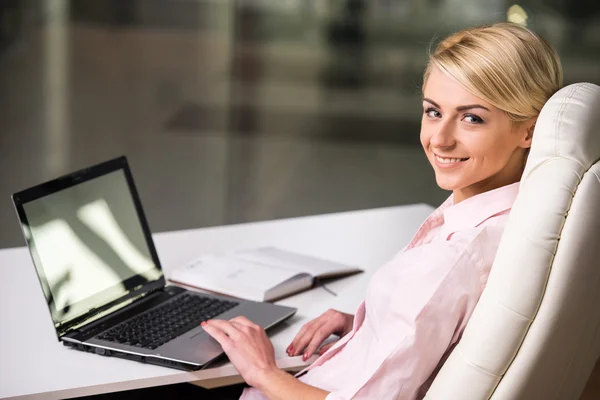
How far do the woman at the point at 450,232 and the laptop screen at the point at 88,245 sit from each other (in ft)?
1.08

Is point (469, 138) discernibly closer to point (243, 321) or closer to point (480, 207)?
point (480, 207)

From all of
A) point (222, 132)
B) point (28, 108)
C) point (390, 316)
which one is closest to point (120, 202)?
point (390, 316)

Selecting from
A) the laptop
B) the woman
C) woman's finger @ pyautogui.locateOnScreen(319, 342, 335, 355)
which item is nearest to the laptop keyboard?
the laptop

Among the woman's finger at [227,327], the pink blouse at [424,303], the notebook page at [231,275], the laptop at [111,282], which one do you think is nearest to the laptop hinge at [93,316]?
the laptop at [111,282]

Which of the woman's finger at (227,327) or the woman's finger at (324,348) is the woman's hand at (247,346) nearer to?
the woman's finger at (227,327)

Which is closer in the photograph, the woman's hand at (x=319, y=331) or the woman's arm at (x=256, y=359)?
the woman's arm at (x=256, y=359)

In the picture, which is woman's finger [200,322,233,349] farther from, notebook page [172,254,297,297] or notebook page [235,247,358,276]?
notebook page [235,247,358,276]

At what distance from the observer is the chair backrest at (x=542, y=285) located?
126 cm

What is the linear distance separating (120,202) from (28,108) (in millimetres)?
4718

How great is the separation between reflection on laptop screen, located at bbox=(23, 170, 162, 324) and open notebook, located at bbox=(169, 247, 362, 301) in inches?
4.2

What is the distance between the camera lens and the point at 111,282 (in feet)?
6.11

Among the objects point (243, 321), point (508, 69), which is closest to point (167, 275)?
point (243, 321)

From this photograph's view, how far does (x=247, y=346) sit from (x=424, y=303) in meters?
0.40

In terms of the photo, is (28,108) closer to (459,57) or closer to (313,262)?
(313,262)
